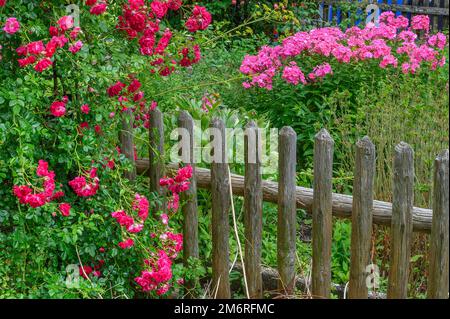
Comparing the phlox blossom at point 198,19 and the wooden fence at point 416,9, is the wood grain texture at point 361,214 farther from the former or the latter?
the wooden fence at point 416,9

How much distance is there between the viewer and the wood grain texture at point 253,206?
10.0 feet

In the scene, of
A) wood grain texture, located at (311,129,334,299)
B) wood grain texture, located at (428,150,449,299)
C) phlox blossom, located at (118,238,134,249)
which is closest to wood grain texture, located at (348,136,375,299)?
wood grain texture, located at (311,129,334,299)

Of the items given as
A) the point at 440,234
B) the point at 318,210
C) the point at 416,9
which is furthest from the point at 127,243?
the point at 416,9

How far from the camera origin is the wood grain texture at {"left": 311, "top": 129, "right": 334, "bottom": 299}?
2.85 m

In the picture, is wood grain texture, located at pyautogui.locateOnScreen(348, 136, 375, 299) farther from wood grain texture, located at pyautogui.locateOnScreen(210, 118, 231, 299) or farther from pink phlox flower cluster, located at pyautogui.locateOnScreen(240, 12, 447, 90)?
pink phlox flower cluster, located at pyautogui.locateOnScreen(240, 12, 447, 90)

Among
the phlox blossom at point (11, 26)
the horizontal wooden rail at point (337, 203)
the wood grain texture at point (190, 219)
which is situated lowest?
the wood grain texture at point (190, 219)

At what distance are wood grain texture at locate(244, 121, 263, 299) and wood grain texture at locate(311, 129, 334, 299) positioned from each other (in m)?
0.27

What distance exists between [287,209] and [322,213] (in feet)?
0.55

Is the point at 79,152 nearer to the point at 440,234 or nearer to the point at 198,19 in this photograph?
the point at 198,19

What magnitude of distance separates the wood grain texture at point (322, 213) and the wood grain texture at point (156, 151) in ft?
2.43

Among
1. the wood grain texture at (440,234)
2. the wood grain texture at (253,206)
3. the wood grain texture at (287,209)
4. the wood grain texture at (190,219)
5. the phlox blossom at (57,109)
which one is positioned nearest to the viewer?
the wood grain texture at (440,234)

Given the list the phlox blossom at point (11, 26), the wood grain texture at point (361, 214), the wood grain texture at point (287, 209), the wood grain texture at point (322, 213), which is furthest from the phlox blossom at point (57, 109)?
the wood grain texture at point (361, 214)

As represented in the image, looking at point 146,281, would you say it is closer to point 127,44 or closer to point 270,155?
point 127,44

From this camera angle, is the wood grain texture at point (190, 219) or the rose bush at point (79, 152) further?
the wood grain texture at point (190, 219)
